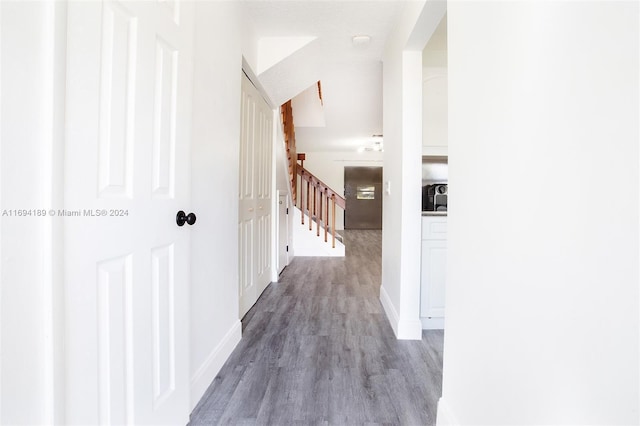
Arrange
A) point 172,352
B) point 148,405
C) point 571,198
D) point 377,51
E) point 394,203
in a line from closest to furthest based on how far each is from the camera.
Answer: point 571,198
point 148,405
point 172,352
point 394,203
point 377,51

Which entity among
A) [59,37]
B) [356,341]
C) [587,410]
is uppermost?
[59,37]

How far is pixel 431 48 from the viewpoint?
2.62 m

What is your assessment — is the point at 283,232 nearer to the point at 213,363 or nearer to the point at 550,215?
the point at 213,363

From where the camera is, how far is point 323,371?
1784mm

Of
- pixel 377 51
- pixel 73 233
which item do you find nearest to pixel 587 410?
pixel 73 233

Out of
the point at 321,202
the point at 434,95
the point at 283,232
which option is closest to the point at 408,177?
the point at 434,95

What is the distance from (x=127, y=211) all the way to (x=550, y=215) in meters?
1.12

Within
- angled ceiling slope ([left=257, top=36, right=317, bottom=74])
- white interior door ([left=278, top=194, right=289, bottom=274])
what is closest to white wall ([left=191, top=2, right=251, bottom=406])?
angled ceiling slope ([left=257, top=36, right=317, bottom=74])

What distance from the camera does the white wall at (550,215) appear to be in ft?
1.71

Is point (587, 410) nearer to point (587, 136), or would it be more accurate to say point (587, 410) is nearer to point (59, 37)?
point (587, 136)

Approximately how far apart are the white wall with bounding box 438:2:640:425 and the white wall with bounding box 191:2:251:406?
3.84ft

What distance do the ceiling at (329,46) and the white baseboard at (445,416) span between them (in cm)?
239

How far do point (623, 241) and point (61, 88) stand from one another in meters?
1.18

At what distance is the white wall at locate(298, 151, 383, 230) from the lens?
30.4 ft
